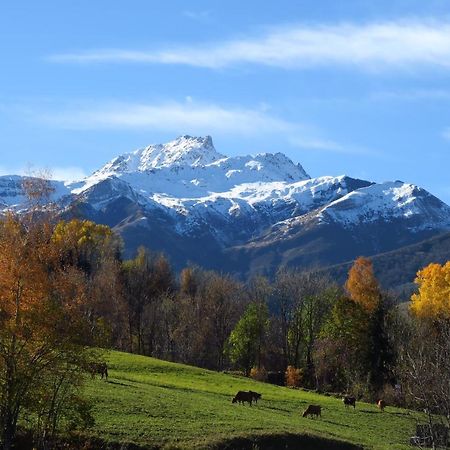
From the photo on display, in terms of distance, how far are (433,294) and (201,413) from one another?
222 feet

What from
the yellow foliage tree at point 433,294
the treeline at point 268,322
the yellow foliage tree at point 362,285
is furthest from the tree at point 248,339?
the yellow foliage tree at point 433,294

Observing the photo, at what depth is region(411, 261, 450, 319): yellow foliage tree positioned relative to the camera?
342 ft

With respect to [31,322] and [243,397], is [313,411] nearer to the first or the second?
[243,397]

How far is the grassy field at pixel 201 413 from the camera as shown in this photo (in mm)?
41938

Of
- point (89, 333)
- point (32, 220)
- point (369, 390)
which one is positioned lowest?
point (369, 390)

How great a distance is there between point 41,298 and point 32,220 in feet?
11.9

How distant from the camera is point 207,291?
12612 cm

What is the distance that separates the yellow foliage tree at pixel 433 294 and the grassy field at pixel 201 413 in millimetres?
32985

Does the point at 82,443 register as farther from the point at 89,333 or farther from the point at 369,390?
the point at 369,390

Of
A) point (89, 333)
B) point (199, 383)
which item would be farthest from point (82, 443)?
point (199, 383)

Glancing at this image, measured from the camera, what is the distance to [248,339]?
Answer: 10925 cm

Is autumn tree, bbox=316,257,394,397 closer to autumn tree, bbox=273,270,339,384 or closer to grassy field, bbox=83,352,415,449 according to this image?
autumn tree, bbox=273,270,339,384

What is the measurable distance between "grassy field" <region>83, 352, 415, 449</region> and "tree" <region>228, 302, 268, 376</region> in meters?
28.2

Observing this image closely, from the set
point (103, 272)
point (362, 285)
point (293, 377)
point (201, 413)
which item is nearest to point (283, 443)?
point (201, 413)
